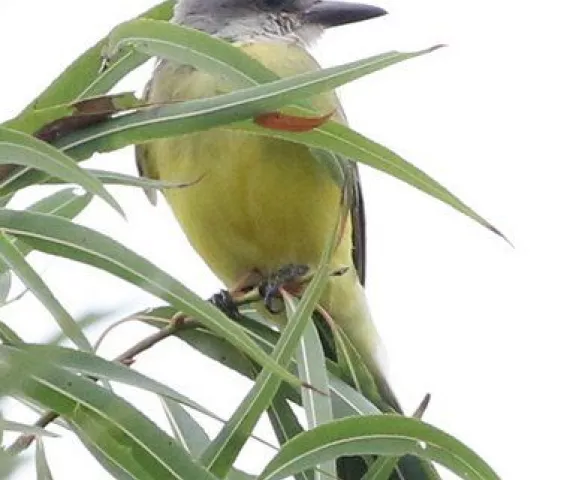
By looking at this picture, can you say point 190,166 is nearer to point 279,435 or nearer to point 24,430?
point 279,435

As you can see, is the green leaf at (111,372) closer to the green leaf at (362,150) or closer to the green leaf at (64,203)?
the green leaf at (362,150)

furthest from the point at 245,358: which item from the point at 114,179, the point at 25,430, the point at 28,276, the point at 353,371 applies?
the point at 25,430

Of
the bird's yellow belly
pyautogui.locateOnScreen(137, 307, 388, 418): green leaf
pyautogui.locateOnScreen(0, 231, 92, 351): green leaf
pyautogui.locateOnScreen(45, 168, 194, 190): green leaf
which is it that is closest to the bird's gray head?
the bird's yellow belly

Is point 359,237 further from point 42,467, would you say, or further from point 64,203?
point 42,467

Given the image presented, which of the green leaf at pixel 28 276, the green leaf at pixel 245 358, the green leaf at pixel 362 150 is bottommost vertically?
the green leaf at pixel 245 358

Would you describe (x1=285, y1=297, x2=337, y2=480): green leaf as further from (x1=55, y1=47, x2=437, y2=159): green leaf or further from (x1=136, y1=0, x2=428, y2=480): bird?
(x1=136, y1=0, x2=428, y2=480): bird

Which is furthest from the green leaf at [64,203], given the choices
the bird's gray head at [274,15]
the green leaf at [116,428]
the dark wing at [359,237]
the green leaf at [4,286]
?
the bird's gray head at [274,15]
